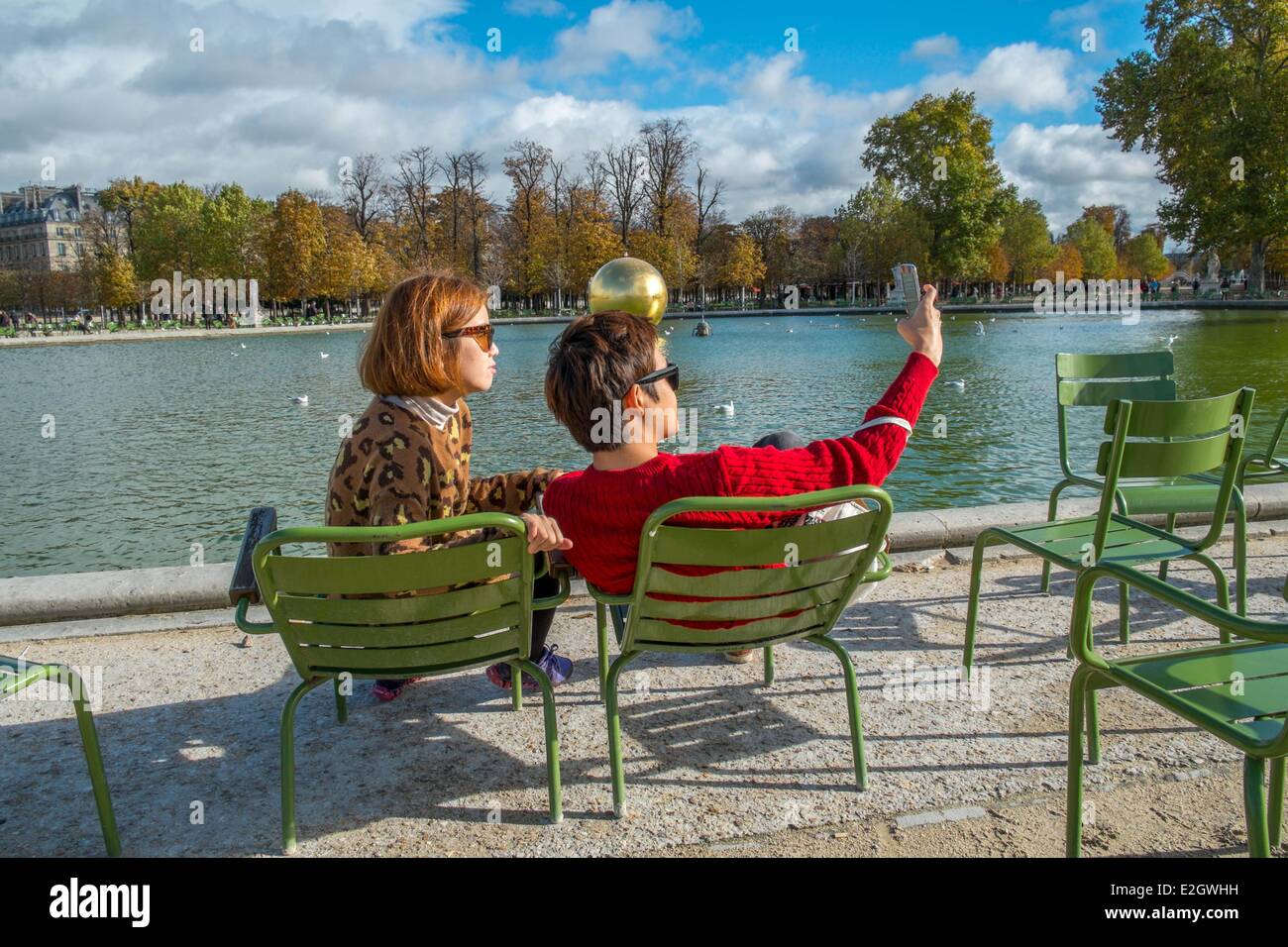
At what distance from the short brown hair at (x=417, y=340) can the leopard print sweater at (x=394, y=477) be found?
3.6 inches

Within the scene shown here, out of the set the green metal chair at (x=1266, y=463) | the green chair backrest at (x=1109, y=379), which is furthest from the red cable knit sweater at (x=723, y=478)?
the green metal chair at (x=1266, y=463)

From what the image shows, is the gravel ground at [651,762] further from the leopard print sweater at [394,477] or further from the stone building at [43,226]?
the stone building at [43,226]

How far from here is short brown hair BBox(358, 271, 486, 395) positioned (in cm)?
302

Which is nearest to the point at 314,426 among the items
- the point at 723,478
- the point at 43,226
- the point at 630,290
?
the point at 630,290

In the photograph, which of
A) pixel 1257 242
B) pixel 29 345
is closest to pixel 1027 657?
pixel 29 345

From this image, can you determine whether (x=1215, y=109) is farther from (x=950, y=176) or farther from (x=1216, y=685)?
(x=1216, y=685)

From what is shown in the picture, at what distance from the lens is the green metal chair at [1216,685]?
1993 millimetres

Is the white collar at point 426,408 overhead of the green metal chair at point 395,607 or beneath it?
overhead

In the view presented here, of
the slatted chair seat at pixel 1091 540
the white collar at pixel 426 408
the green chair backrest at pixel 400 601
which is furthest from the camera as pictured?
the slatted chair seat at pixel 1091 540

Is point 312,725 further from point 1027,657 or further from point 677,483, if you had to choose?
point 1027,657

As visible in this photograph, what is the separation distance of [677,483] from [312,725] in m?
1.78

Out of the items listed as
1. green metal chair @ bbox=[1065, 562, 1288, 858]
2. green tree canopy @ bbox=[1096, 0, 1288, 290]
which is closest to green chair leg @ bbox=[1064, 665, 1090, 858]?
green metal chair @ bbox=[1065, 562, 1288, 858]

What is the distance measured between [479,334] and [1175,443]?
2566 mm

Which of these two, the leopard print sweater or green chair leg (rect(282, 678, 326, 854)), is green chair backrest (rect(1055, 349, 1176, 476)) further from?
green chair leg (rect(282, 678, 326, 854))
